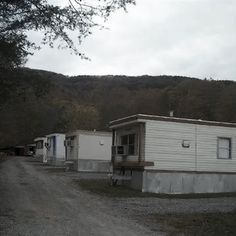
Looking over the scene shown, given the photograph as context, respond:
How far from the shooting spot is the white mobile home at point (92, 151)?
39.1m

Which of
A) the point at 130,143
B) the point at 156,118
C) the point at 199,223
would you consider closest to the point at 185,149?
the point at 156,118

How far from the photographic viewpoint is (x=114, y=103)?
270 ft

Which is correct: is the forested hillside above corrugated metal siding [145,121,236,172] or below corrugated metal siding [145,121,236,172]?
above

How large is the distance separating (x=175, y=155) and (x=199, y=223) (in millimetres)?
10571

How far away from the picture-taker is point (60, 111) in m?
81.8

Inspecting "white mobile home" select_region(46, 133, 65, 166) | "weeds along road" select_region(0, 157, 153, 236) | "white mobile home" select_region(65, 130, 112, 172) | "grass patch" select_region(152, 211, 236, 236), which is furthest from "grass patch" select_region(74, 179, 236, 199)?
"white mobile home" select_region(46, 133, 65, 166)

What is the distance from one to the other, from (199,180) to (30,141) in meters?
69.2

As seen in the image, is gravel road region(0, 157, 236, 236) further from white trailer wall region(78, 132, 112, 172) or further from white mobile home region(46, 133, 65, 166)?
white mobile home region(46, 133, 65, 166)

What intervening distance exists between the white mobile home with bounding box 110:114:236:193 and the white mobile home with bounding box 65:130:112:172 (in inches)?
491

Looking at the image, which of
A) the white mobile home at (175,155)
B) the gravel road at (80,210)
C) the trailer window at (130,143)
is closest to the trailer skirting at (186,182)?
the white mobile home at (175,155)

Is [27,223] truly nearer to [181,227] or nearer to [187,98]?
[181,227]

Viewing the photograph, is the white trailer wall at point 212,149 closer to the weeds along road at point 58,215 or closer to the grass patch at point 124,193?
the grass patch at point 124,193

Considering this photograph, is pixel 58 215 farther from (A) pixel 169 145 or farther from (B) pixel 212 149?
(B) pixel 212 149

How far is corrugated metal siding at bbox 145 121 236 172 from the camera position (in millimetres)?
23609
